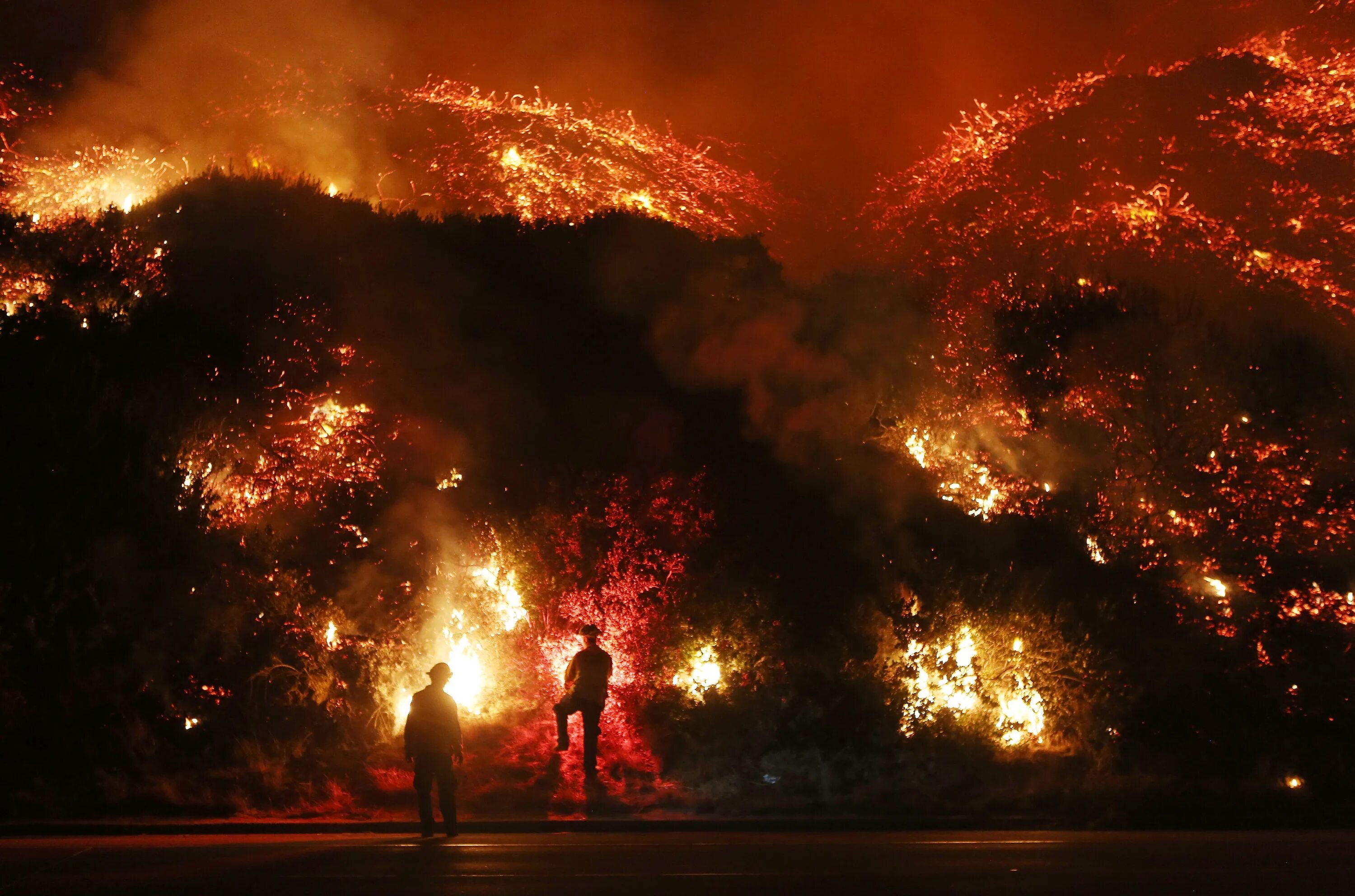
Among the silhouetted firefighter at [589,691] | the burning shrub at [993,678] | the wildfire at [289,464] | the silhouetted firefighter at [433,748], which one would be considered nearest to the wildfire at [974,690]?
the burning shrub at [993,678]

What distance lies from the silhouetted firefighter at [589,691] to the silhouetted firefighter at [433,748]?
247 cm

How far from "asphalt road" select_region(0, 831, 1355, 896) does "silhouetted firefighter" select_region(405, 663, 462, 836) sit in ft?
1.02

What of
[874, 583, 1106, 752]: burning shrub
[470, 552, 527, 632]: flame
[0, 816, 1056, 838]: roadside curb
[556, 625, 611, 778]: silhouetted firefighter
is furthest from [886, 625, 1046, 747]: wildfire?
[470, 552, 527, 632]: flame

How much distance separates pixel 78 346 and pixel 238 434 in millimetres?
2297

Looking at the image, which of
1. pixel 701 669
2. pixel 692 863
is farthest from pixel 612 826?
pixel 701 669

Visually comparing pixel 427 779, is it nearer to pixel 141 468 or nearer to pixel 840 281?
pixel 141 468

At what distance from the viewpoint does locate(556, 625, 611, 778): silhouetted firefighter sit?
14.4 metres

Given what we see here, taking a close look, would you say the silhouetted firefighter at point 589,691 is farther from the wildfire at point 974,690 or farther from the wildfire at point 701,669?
the wildfire at point 974,690

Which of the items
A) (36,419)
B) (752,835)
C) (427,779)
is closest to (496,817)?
(427,779)

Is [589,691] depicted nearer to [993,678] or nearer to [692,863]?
[692,863]

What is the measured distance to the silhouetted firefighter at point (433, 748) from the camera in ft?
38.9

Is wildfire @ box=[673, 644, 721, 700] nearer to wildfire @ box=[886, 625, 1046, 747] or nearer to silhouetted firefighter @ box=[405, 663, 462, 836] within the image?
wildfire @ box=[886, 625, 1046, 747]

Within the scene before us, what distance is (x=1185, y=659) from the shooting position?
51.1 ft

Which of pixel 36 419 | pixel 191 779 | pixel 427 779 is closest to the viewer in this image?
pixel 427 779
